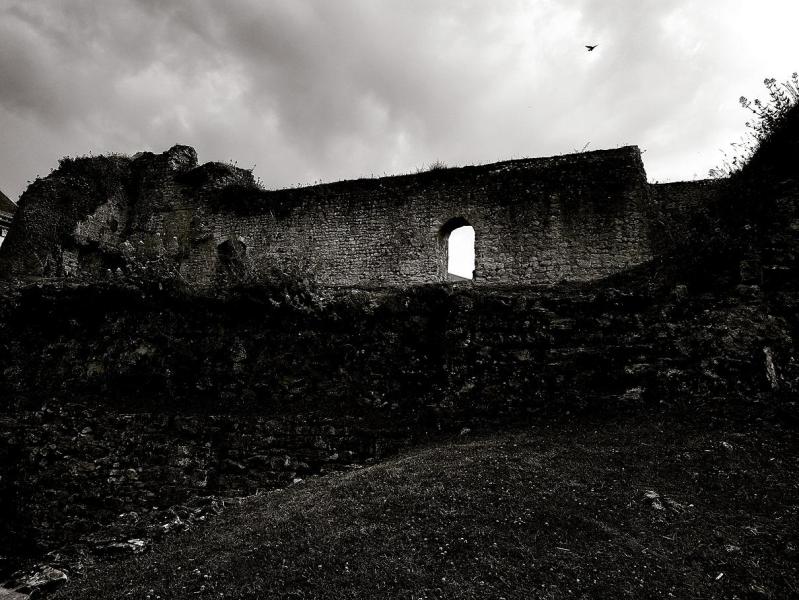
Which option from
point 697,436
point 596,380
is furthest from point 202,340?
point 697,436

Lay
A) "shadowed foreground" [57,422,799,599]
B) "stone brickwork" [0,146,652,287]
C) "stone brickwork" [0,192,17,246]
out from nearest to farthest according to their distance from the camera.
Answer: "shadowed foreground" [57,422,799,599]
"stone brickwork" [0,146,652,287]
"stone brickwork" [0,192,17,246]

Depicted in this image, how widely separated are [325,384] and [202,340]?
300 cm

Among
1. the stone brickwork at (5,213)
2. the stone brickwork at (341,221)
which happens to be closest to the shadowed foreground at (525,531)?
the stone brickwork at (341,221)

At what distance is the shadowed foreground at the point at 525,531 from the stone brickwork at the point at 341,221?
6.62m

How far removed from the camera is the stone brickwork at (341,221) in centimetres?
1606

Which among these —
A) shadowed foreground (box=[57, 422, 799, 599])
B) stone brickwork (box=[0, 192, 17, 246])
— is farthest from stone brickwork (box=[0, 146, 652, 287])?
stone brickwork (box=[0, 192, 17, 246])

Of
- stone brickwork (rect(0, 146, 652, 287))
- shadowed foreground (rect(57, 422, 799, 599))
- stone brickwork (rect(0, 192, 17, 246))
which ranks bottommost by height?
shadowed foreground (rect(57, 422, 799, 599))

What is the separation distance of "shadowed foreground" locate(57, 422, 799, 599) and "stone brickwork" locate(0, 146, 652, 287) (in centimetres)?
662

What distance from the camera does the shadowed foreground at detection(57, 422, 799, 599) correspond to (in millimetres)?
4531

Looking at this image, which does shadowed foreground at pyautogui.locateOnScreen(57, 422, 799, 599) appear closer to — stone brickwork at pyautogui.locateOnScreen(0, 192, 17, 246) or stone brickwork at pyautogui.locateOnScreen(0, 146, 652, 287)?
stone brickwork at pyautogui.locateOnScreen(0, 146, 652, 287)

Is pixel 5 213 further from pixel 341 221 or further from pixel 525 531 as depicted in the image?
pixel 525 531

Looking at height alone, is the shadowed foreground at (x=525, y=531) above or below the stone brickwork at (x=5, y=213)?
below

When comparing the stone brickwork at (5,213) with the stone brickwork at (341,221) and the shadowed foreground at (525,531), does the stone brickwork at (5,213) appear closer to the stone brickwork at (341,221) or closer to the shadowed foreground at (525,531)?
the stone brickwork at (341,221)

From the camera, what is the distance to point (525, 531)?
17.1 ft
